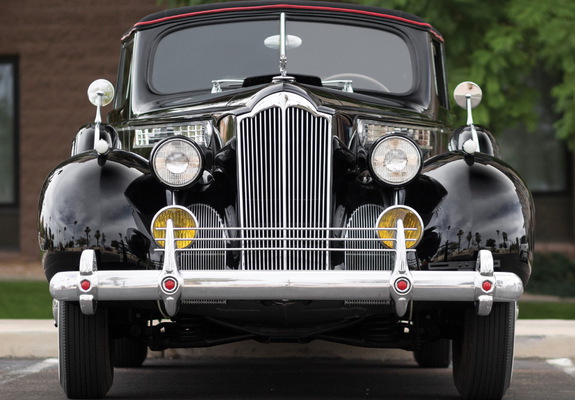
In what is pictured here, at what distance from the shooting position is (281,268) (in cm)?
486

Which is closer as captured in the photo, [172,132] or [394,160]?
[394,160]

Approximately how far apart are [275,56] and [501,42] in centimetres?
381

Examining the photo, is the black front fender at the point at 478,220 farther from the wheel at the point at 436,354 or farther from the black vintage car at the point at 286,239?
the wheel at the point at 436,354

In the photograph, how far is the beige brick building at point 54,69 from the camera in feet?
48.9

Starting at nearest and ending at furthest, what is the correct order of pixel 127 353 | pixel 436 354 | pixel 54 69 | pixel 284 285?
pixel 284 285 < pixel 127 353 < pixel 436 354 < pixel 54 69

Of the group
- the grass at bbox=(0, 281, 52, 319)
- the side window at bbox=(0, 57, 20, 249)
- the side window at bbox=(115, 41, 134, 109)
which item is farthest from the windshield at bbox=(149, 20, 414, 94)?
the side window at bbox=(0, 57, 20, 249)

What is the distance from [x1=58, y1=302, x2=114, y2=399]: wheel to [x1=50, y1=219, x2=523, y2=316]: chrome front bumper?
0.94 ft

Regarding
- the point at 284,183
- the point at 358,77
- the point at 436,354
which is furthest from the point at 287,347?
the point at 284,183

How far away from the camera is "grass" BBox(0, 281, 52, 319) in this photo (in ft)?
32.7

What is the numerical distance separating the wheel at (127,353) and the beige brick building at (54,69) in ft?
26.7

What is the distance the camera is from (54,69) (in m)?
15.0

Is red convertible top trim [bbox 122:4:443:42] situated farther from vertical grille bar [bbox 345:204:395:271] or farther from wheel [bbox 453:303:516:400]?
wheel [bbox 453:303:516:400]

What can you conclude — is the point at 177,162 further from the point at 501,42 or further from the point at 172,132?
the point at 501,42

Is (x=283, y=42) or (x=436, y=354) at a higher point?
(x=283, y=42)
